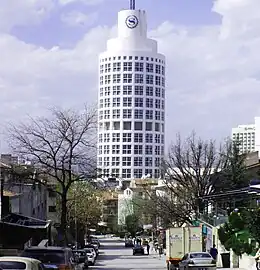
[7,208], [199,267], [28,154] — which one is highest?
[28,154]

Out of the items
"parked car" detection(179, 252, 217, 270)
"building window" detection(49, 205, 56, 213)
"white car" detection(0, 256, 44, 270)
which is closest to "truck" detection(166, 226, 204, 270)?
"parked car" detection(179, 252, 217, 270)

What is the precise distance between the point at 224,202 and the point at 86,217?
991 inches

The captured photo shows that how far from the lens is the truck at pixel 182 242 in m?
51.8

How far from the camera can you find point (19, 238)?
47.2m

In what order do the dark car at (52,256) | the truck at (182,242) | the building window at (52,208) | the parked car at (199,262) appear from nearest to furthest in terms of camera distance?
1. the dark car at (52,256)
2. the parked car at (199,262)
3. the truck at (182,242)
4. the building window at (52,208)

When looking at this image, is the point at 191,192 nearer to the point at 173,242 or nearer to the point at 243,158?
the point at 243,158

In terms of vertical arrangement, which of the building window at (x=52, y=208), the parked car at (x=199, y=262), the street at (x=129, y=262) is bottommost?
the street at (x=129, y=262)

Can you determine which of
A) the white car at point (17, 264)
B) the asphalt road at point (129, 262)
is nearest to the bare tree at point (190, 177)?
the asphalt road at point (129, 262)

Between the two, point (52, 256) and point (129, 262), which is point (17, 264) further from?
point (129, 262)

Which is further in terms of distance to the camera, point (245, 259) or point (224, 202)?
point (224, 202)

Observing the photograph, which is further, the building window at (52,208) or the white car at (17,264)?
the building window at (52,208)

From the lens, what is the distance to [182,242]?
2057 inches

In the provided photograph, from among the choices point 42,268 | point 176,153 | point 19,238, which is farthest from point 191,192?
point 42,268

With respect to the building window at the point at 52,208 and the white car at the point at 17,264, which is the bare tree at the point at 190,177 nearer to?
the building window at the point at 52,208
